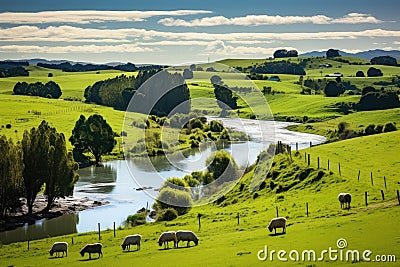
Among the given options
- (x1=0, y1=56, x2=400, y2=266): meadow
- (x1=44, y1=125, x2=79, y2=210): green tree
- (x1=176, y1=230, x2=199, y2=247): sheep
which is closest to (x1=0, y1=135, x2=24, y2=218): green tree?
(x1=44, y1=125, x2=79, y2=210): green tree

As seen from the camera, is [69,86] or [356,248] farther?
[69,86]

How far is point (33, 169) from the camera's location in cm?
5744

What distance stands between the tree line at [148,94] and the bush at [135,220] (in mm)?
82884

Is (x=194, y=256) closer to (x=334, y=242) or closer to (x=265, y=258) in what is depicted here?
(x=265, y=258)

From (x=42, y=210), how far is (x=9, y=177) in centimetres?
597

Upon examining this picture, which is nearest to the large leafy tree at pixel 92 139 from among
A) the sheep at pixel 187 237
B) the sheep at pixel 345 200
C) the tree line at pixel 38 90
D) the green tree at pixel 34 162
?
the green tree at pixel 34 162

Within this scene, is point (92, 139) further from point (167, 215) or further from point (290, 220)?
point (290, 220)

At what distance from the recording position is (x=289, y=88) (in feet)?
621

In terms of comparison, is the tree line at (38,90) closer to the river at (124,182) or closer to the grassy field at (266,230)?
the river at (124,182)

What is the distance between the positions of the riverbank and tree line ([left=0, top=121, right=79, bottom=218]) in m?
0.72

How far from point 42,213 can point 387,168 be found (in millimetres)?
31128

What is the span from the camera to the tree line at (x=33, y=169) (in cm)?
5328

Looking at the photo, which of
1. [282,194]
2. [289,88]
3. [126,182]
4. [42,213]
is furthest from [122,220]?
[289,88]

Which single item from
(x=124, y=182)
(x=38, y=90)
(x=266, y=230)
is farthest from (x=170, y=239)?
(x=38, y=90)
